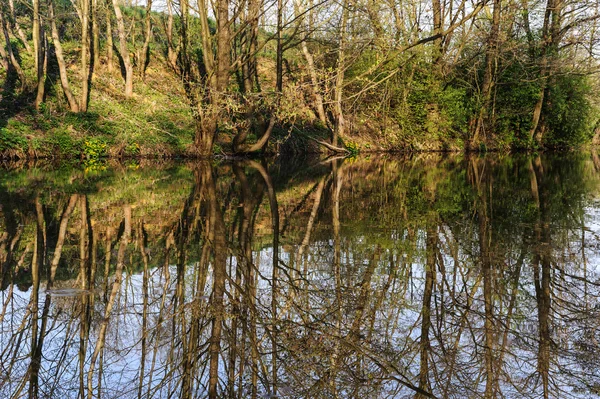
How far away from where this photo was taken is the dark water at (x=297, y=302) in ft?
11.2

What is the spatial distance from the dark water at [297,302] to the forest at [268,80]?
5.29 m

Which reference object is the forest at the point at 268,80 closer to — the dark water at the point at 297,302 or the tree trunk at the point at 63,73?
the tree trunk at the point at 63,73

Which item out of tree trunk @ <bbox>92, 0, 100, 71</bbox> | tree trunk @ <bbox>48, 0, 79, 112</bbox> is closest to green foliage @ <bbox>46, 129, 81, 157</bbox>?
tree trunk @ <bbox>48, 0, 79, 112</bbox>

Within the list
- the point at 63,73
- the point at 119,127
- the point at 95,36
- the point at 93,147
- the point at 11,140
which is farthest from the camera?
the point at 95,36

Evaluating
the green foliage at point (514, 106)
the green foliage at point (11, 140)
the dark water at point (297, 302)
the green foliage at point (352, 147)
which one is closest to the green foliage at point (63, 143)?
the green foliage at point (11, 140)

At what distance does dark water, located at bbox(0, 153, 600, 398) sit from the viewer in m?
3.41

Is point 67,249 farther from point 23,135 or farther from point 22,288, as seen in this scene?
point 23,135

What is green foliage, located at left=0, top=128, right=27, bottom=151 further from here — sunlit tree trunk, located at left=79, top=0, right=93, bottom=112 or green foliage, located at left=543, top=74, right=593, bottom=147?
green foliage, located at left=543, top=74, right=593, bottom=147

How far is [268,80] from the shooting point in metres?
31.3

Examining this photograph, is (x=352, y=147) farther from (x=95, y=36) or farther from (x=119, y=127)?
(x=95, y=36)

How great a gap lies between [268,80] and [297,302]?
2746 cm

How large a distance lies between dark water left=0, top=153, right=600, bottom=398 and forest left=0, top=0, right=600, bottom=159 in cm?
529

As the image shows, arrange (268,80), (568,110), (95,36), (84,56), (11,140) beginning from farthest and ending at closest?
(568,110) < (268,80) < (95,36) < (84,56) < (11,140)

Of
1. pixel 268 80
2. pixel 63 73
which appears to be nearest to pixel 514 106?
pixel 268 80
